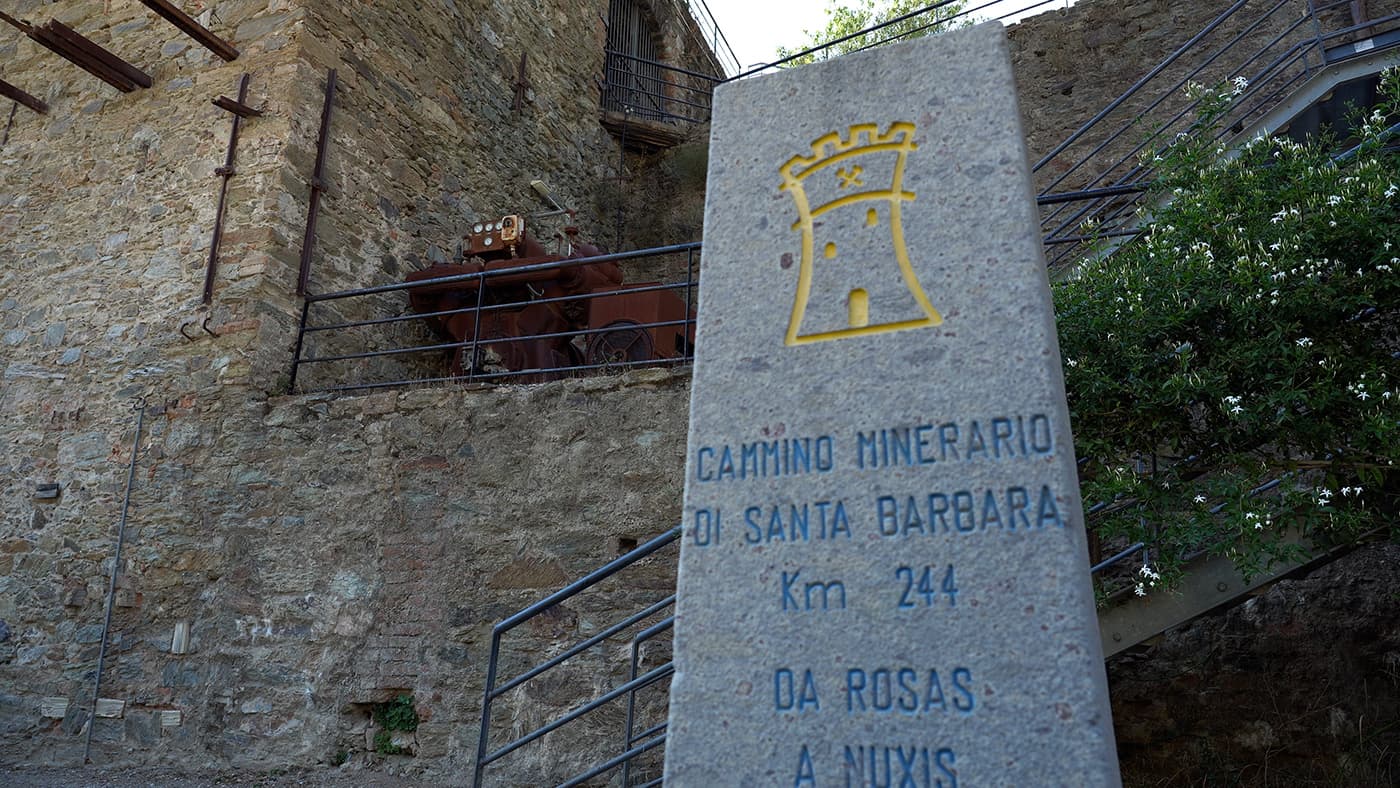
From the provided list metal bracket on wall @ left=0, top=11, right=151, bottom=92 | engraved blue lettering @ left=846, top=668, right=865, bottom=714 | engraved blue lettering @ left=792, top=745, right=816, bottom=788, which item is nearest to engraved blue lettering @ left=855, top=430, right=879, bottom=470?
engraved blue lettering @ left=846, top=668, right=865, bottom=714

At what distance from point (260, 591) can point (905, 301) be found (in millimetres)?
4402

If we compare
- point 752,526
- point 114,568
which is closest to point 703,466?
point 752,526

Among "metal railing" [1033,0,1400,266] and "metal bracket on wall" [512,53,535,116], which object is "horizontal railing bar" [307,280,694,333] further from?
"metal railing" [1033,0,1400,266]

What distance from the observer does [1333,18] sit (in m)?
7.59

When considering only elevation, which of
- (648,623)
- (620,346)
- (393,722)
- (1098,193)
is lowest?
(393,722)

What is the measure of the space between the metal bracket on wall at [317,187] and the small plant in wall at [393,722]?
2626 mm

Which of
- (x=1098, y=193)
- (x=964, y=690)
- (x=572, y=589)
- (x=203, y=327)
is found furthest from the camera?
(x=203, y=327)

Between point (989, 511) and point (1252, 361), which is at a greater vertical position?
point (1252, 361)

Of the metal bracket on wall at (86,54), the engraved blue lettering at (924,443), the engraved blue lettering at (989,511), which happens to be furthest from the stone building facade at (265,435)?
the engraved blue lettering at (989,511)

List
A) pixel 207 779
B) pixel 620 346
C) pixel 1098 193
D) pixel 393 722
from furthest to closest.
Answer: pixel 620 346 → pixel 207 779 → pixel 393 722 → pixel 1098 193

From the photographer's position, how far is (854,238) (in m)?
2.08

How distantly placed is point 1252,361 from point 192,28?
615 centimetres

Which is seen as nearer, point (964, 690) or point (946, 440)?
point (964, 690)

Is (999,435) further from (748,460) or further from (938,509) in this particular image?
(748,460)
